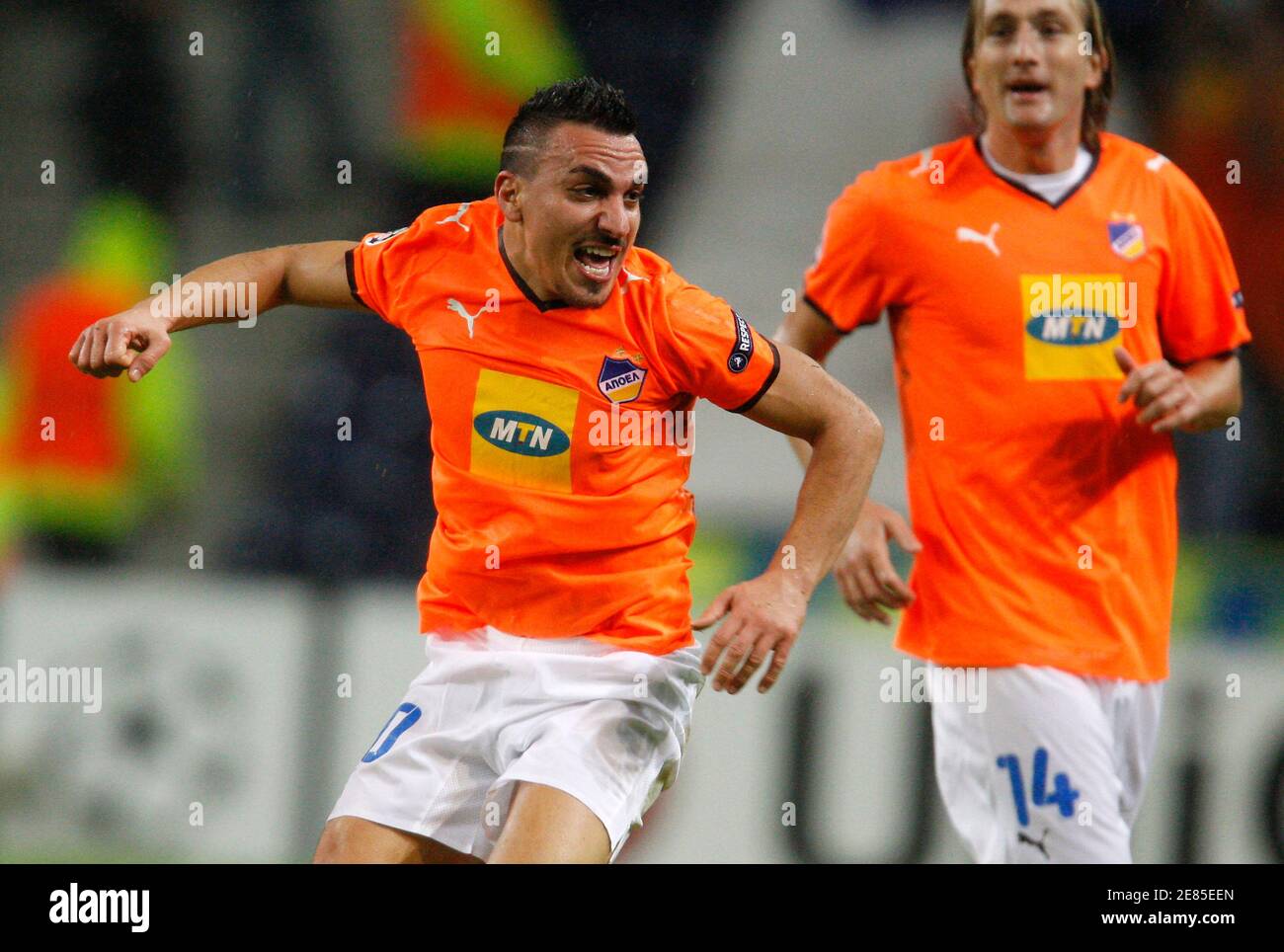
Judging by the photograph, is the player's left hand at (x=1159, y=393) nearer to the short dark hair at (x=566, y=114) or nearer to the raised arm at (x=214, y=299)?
the short dark hair at (x=566, y=114)

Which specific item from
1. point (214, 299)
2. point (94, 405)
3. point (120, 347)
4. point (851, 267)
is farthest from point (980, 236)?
point (94, 405)

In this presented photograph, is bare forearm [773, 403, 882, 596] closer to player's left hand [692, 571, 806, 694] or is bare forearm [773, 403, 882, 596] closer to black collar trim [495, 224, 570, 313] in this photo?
player's left hand [692, 571, 806, 694]

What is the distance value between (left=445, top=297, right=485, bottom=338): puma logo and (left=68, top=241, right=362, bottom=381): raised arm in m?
0.22

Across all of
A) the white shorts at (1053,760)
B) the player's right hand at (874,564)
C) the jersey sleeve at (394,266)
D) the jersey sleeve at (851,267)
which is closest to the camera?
the jersey sleeve at (394,266)

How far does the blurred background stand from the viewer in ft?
15.6

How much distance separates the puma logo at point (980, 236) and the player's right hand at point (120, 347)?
1593 millimetres

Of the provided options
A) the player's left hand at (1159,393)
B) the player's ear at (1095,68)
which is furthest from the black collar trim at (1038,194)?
the player's left hand at (1159,393)

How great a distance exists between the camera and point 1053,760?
3.07 metres

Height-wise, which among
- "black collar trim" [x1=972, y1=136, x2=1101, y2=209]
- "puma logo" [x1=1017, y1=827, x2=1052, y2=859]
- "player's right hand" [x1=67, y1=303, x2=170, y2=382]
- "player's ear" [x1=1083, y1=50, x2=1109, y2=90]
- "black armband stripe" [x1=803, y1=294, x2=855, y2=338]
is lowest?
"puma logo" [x1=1017, y1=827, x2=1052, y2=859]

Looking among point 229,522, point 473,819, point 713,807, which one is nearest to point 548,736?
point 473,819

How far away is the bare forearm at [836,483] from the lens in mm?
2736

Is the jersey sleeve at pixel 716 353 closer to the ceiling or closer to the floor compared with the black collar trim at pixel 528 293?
closer to the floor

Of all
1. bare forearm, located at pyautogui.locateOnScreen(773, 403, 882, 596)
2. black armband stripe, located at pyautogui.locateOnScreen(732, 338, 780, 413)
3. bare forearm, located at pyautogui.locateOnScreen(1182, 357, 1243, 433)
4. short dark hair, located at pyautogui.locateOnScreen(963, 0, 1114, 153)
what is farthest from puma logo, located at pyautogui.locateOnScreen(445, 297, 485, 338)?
bare forearm, located at pyautogui.locateOnScreen(1182, 357, 1243, 433)

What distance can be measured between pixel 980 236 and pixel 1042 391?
348 millimetres
